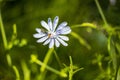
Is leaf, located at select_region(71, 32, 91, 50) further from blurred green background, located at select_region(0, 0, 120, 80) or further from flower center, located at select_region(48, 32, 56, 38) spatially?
flower center, located at select_region(48, 32, 56, 38)

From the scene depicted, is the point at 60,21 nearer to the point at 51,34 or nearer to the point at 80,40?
the point at 80,40

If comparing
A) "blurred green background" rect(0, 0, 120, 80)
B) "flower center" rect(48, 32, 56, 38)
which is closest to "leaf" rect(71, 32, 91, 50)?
"blurred green background" rect(0, 0, 120, 80)

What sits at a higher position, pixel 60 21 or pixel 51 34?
pixel 60 21

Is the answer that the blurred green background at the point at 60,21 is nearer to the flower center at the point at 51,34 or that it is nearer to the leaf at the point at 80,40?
the leaf at the point at 80,40

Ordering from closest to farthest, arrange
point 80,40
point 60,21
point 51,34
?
point 51,34 < point 80,40 < point 60,21

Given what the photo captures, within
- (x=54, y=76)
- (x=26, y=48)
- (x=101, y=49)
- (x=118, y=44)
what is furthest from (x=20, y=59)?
(x=118, y=44)

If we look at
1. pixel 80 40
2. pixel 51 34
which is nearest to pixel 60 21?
pixel 80 40

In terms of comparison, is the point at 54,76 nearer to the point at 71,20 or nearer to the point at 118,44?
the point at 118,44

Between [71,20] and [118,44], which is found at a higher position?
[71,20]
